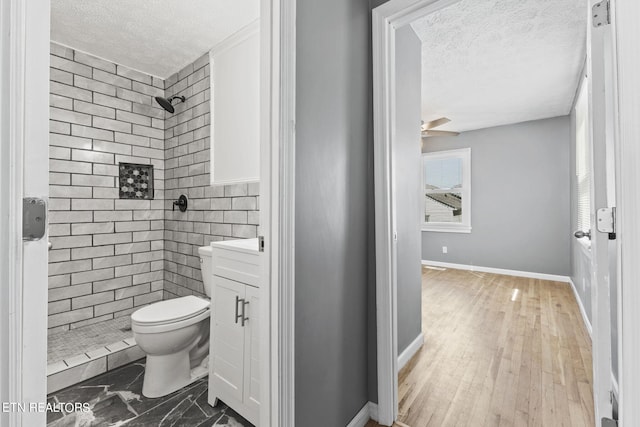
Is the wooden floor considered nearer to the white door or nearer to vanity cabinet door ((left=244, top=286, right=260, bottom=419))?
vanity cabinet door ((left=244, top=286, right=260, bottom=419))

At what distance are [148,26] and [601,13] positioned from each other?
275cm

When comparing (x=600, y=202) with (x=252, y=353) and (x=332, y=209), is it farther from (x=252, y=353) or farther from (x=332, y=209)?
(x=252, y=353)

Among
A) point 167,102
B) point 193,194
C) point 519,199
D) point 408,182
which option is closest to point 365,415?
point 408,182

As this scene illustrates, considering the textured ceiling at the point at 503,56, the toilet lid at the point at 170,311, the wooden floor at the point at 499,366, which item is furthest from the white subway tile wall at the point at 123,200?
the textured ceiling at the point at 503,56

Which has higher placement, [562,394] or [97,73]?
[97,73]

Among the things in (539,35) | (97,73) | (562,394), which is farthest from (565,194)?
(97,73)

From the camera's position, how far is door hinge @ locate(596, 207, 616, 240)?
3.02ft

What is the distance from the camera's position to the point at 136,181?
2988 millimetres

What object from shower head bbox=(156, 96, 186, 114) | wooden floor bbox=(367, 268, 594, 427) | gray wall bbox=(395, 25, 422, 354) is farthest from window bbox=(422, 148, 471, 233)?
shower head bbox=(156, 96, 186, 114)

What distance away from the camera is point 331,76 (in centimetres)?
135

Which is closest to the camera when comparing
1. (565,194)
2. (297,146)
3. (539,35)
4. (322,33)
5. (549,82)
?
(297,146)

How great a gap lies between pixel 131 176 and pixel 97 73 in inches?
38.2

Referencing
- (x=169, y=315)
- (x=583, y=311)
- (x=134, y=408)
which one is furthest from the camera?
(x=583, y=311)

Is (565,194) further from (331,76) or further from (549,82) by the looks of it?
(331,76)
